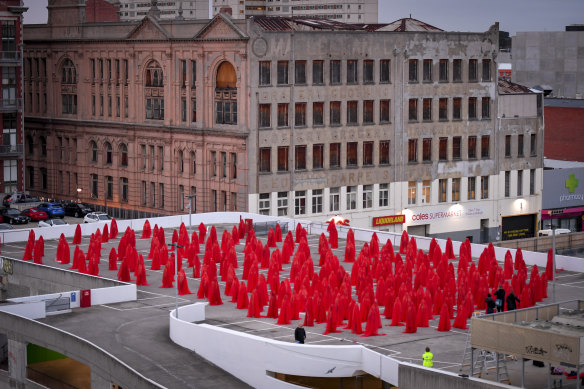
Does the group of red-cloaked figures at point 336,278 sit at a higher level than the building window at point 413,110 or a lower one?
lower

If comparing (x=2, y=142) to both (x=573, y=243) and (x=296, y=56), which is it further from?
(x=573, y=243)

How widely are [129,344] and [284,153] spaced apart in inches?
1693

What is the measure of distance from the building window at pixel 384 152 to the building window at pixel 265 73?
1112 centimetres

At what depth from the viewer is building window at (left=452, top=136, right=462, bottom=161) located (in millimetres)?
96000

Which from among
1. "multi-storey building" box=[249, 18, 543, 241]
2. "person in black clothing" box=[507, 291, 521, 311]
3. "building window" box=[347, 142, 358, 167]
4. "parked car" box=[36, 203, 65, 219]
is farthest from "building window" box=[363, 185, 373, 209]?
"person in black clothing" box=[507, 291, 521, 311]

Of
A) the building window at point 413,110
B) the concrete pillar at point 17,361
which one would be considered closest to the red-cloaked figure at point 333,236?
the concrete pillar at point 17,361

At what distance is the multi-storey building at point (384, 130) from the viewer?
8644 cm

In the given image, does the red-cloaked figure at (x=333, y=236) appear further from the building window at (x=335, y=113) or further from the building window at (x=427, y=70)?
the building window at (x=427, y=70)

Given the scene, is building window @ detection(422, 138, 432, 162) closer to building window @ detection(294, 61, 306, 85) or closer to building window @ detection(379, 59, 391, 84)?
building window @ detection(379, 59, 391, 84)

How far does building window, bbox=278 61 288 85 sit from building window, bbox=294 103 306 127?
1965 millimetres

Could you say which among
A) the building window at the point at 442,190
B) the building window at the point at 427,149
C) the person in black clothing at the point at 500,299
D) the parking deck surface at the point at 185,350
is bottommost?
the parking deck surface at the point at 185,350

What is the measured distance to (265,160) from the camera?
3401 inches

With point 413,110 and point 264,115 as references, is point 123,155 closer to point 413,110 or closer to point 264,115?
point 264,115

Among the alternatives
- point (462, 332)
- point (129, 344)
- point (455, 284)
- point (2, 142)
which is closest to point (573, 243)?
point (455, 284)
